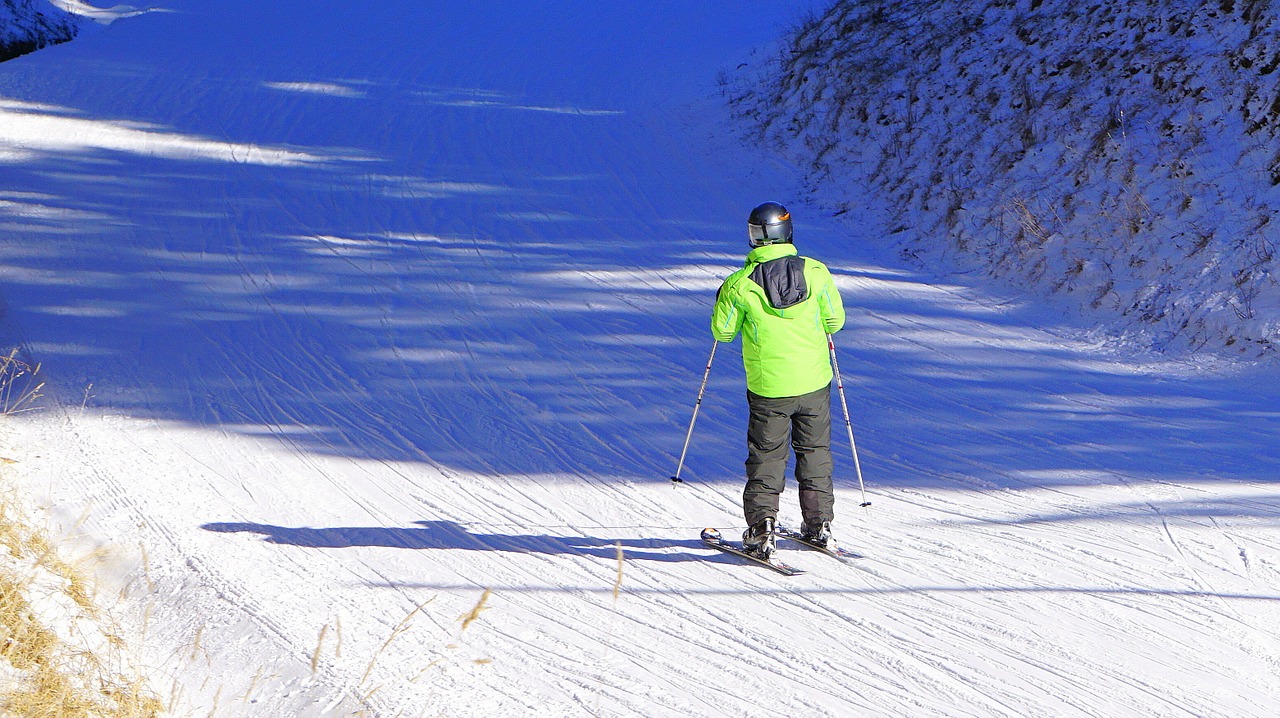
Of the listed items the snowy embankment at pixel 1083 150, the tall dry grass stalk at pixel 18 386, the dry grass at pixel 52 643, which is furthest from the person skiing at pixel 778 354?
the tall dry grass stalk at pixel 18 386

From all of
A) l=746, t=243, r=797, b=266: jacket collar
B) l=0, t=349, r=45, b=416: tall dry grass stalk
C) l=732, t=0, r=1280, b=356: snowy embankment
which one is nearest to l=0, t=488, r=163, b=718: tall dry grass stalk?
l=0, t=349, r=45, b=416: tall dry grass stalk

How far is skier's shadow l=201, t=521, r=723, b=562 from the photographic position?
18.8 ft

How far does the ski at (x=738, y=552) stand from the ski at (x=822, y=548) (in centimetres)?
25

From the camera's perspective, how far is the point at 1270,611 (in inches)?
190

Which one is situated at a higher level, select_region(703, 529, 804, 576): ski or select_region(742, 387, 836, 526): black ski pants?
select_region(742, 387, 836, 526): black ski pants

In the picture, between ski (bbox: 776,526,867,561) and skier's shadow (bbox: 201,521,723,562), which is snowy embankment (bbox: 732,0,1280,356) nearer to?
ski (bbox: 776,526,867,561)

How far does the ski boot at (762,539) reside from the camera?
214 inches

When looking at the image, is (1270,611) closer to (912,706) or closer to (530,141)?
(912,706)

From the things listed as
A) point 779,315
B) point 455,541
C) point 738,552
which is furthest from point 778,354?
point 455,541

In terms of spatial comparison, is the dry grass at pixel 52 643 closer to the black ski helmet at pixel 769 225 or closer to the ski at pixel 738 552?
the ski at pixel 738 552

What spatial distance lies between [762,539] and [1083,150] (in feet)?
24.2

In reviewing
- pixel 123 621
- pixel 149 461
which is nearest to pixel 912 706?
pixel 123 621

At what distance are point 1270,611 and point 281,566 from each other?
500 cm

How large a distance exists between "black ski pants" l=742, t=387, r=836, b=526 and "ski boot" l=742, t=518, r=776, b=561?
32 mm
